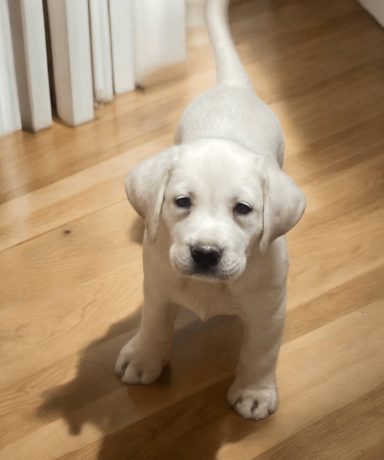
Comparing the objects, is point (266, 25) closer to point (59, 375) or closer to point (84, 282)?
point (84, 282)

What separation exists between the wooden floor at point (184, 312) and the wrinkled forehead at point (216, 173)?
2.61 feet

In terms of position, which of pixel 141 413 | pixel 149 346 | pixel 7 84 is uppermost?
pixel 7 84

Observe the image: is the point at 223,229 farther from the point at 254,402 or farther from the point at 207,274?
the point at 254,402

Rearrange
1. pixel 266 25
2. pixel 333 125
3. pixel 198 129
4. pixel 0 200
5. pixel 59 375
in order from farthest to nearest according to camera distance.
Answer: pixel 266 25, pixel 333 125, pixel 0 200, pixel 59 375, pixel 198 129

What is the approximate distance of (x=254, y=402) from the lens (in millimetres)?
2336

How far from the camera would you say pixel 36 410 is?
2.36m

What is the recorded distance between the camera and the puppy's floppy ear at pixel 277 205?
74.7 inches

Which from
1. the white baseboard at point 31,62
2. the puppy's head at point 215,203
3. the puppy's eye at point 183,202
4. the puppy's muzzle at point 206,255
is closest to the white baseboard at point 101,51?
the white baseboard at point 31,62

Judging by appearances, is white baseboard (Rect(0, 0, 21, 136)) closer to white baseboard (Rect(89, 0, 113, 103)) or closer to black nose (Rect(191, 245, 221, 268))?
white baseboard (Rect(89, 0, 113, 103))

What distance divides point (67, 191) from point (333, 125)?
3.76 ft

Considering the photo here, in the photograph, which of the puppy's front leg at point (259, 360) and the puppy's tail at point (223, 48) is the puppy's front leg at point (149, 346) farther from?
the puppy's tail at point (223, 48)

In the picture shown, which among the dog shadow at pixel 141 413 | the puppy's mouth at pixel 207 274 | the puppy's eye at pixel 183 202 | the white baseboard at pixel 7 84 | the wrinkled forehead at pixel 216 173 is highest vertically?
the wrinkled forehead at pixel 216 173

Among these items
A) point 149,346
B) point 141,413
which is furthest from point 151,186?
point 141,413

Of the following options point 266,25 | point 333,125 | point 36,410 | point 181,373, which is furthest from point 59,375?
point 266,25
